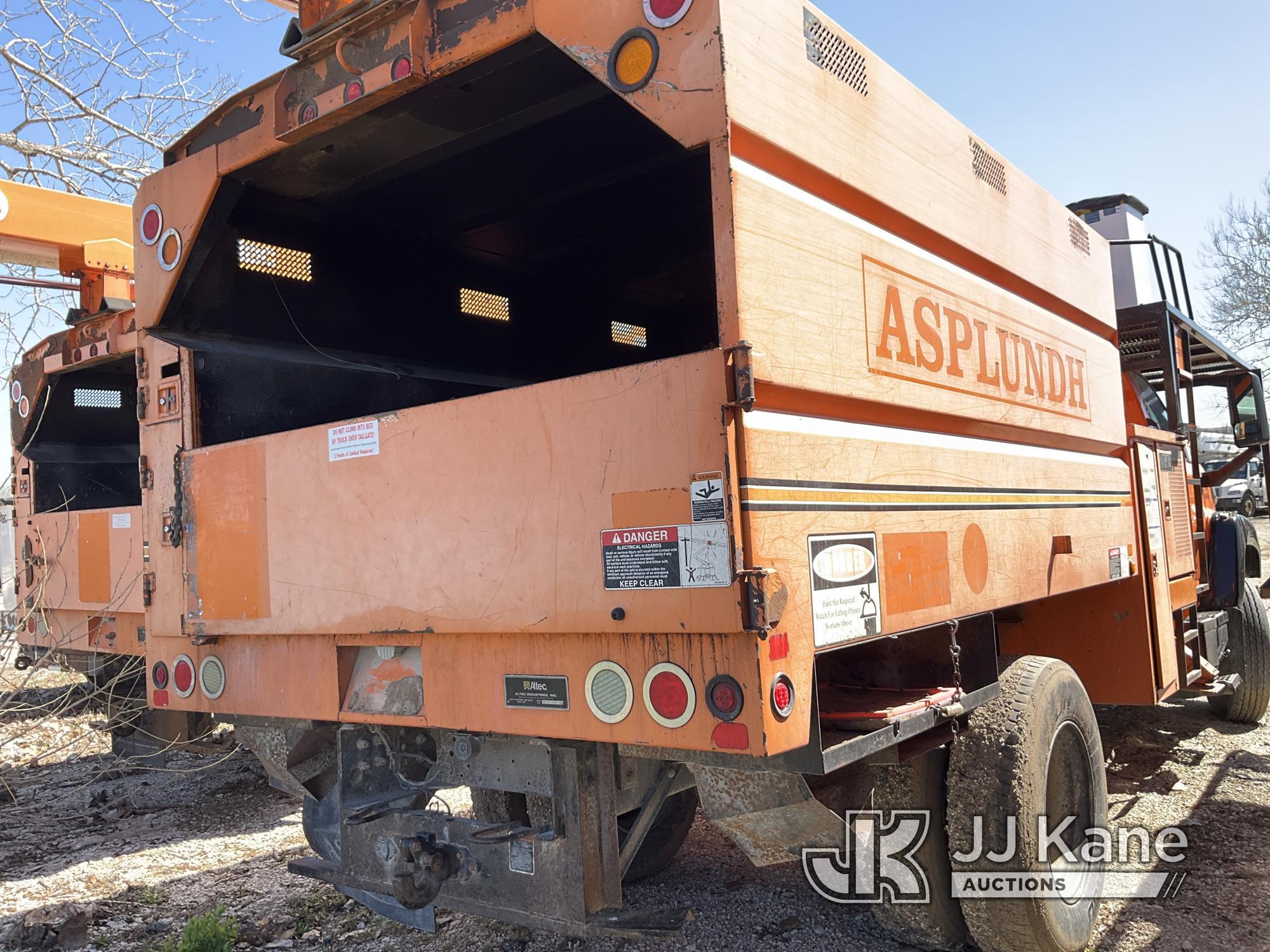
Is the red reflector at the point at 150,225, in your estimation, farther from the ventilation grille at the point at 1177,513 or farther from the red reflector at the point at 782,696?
the ventilation grille at the point at 1177,513

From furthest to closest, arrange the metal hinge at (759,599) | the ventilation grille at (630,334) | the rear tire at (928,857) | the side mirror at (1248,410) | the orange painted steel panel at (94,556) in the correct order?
the side mirror at (1248,410)
the orange painted steel panel at (94,556)
the ventilation grille at (630,334)
the rear tire at (928,857)
the metal hinge at (759,599)

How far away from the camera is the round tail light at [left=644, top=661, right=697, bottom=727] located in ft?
7.32

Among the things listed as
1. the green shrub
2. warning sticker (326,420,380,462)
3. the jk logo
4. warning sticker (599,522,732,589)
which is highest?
warning sticker (326,420,380,462)

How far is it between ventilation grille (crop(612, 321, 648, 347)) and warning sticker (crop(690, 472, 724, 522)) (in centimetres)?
329

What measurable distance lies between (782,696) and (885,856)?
1.32 meters

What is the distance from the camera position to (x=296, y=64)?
3111 millimetres

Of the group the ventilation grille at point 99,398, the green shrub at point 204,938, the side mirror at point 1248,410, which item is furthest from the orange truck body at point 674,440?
the ventilation grille at point 99,398

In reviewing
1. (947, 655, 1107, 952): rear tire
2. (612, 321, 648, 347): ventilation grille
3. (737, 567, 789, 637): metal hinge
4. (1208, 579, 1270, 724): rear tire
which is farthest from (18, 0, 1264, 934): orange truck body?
(1208, 579, 1270, 724): rear tire

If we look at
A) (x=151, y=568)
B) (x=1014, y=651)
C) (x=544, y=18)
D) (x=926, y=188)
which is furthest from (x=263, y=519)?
(x=1014, y=651)

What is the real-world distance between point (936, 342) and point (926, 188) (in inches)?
Answer: 20.7

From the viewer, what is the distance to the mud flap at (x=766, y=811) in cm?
242

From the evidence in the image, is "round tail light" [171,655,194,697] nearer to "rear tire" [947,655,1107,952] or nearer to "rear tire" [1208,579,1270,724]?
"rear tire" [947,655,1107,952]

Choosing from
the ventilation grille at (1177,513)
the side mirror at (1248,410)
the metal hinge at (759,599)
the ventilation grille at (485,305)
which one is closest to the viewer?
the metal hinge at (759,599)

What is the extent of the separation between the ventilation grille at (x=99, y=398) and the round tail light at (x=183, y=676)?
3.90 meters
